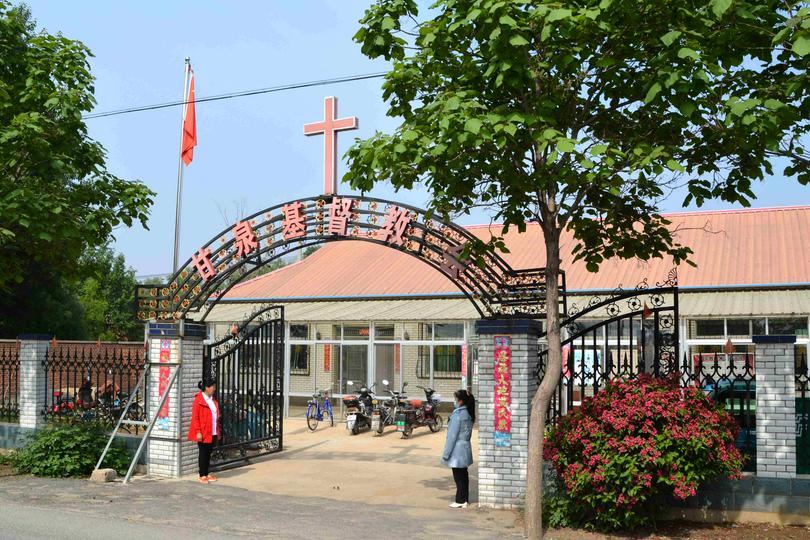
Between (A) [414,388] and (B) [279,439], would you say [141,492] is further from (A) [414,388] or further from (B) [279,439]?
(A) [414,388]

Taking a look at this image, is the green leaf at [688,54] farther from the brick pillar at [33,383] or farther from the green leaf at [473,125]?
the brick pillar at [33,383]

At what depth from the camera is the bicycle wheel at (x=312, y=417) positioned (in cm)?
2011

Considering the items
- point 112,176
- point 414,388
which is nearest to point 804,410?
point 112,176

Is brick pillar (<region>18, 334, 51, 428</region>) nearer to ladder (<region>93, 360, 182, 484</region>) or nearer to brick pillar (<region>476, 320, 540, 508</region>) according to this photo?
ladder (<region>93, 360, 182, 484</region>)

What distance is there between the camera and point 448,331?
74.3 ft

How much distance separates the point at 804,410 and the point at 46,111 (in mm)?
12391

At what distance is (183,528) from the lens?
962 cm

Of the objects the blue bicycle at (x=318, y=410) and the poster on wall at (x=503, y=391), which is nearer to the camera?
the poster on wall at (x=503, y=391)

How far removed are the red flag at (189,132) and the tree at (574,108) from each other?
9.80 metres

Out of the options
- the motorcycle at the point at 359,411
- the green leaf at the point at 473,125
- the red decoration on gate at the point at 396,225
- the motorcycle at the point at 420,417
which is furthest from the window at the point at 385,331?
the green leaf at the point at 473,125

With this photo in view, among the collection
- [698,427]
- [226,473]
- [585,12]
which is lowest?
[226,473]

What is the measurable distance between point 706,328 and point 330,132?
1240 centimetres

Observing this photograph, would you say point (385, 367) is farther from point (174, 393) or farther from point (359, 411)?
point (174, 393)

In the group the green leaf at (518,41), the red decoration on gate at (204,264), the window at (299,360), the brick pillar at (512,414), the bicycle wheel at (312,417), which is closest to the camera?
the green leaf at (518,41)
